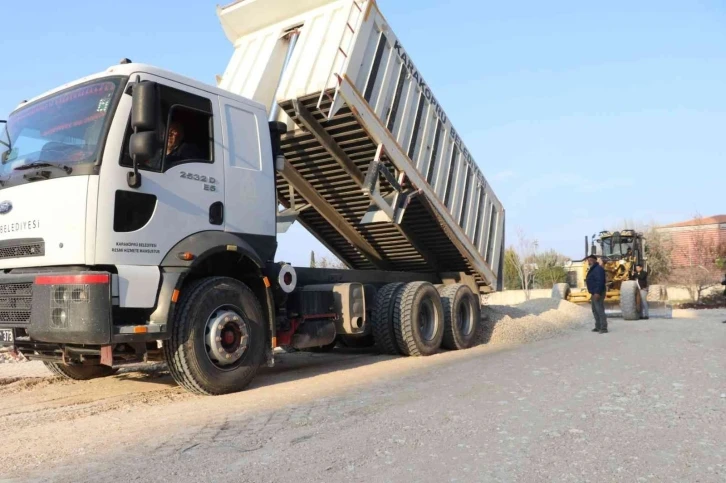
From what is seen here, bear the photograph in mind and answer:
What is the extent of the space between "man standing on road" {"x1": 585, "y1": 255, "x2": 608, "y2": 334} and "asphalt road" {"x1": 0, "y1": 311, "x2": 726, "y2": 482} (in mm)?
4750

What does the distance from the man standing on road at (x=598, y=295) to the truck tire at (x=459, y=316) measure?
3.33 meters

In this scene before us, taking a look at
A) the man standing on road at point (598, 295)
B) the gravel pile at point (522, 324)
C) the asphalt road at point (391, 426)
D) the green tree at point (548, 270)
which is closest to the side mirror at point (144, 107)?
the asphalt road at point (391, 426)

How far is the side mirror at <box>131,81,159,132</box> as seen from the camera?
4727 millimetres

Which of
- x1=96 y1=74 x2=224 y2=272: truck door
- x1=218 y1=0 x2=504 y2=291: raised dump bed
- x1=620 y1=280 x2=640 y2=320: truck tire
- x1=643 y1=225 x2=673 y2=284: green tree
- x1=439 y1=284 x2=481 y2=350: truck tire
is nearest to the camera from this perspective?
x1=96 y1=74 x2=224 y2=272: truck door

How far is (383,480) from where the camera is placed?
124 inches

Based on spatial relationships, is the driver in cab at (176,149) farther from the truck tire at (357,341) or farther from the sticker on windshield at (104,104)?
the truck tire at (357,341)

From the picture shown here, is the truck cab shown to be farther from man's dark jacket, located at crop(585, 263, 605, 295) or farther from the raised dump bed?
man's dark jacket, located at crop(585, 263, 605, 295)

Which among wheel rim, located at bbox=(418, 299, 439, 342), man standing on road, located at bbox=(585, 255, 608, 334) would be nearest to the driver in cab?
wheel rim, located at bbox=(418, 299, 439, 342)

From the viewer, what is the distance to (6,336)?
515 cm

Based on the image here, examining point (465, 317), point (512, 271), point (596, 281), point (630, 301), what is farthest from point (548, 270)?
point (465, 317)

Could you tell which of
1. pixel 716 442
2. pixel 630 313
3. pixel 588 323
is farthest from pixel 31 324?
pixel 630 313

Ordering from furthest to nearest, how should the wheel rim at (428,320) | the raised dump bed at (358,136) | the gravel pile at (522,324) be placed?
1. the gravel pile at (522,324)
2. the wheel rim at (428,320)
3. the raised dump bed at (358,136)

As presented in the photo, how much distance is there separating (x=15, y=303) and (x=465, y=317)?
627 centimetres

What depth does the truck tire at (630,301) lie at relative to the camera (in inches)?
599
